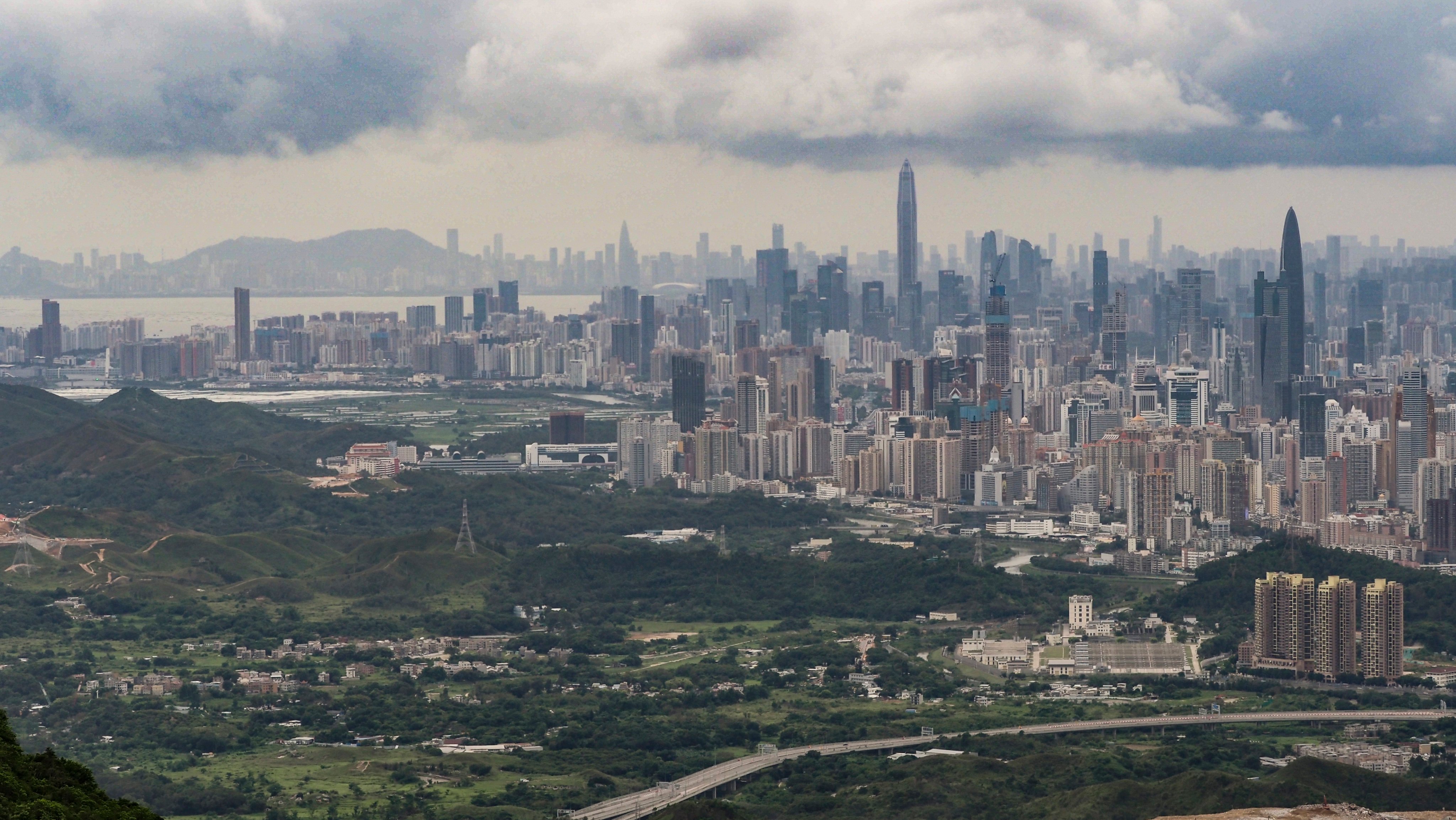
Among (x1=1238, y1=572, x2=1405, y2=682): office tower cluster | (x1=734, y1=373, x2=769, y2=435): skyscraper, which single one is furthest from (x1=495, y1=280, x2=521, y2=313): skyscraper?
(x1=1238, y1=572, x2=1405, y2=682): office tower cluster

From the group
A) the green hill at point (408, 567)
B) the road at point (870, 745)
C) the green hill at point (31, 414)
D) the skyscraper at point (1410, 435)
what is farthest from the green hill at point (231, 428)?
the road at point (870, 745)

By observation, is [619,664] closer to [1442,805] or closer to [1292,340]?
[1442,805]

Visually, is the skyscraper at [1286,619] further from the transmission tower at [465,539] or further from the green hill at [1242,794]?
the transmission tower at [465,539]

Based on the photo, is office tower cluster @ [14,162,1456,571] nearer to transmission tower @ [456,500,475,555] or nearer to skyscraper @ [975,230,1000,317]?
skyscraper @ [975,230,1000,317]

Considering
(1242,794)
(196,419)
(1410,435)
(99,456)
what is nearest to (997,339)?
(1410,435)

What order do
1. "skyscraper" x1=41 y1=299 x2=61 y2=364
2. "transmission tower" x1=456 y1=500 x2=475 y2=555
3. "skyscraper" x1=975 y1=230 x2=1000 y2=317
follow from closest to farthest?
"transmission tower" x1=456 y1=500 x2=475 y2=555 < "skyscraper" x1=41 y1=299 x2=61 y2=364 < "skyscraper" x1=975 y1=230 x2=1000 y2=317

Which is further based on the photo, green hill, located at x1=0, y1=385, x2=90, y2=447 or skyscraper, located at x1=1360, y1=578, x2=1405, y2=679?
green hill, located at x1=0, y1=385, x2=90, y2=447
